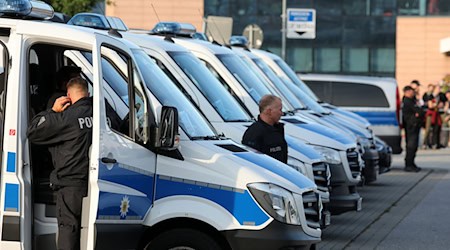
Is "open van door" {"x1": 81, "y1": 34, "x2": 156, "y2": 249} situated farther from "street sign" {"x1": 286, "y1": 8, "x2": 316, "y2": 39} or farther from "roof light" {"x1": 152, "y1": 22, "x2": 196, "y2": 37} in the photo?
"street sign" {"x1": 286, "y1": 8, "x2": 316, "y2": 39}

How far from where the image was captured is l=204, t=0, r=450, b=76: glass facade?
5131 cm

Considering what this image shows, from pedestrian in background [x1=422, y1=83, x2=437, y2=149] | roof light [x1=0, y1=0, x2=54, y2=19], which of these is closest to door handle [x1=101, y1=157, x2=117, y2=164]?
roof light [x1=0, y1=0, x2=54, y2=19]

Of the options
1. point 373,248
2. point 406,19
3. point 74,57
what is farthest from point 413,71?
point 74,57

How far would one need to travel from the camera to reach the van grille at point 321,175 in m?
12.7

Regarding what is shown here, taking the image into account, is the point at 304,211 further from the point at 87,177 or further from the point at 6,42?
the point at 6,42

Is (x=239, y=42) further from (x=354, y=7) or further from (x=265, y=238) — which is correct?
(x=354, y=7)

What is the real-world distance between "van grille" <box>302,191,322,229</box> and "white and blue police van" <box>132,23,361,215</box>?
3327 mm

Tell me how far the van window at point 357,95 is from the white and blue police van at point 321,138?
9.86 metres

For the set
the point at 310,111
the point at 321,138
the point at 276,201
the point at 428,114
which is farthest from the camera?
the point at 428,114

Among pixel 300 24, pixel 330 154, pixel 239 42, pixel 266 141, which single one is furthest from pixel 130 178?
pixel 300 24

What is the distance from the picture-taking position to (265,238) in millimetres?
8453

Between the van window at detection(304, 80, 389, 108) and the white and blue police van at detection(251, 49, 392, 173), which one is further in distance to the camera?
the van window at detection(304, 80, 389, 108)

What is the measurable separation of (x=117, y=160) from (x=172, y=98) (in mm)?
1223

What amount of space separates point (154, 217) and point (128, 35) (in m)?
3.05
